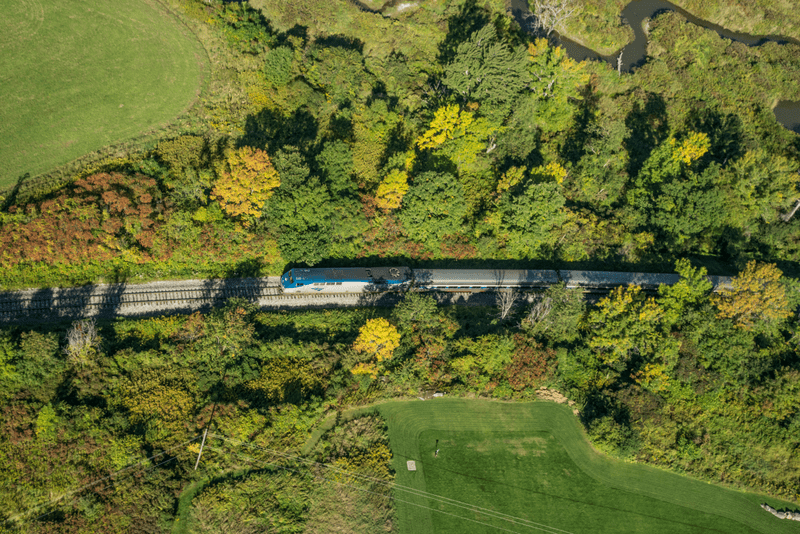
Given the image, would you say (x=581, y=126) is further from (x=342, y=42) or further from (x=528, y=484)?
(x=528, y=484)

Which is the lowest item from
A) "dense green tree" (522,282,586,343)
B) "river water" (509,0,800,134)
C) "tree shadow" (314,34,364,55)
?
"dense green tree" (522,282,586,343)

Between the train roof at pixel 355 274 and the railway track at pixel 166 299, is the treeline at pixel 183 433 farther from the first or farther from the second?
the train roof at pixel 355 274

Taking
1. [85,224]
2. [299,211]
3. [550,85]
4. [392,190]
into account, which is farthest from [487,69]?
[85,224]

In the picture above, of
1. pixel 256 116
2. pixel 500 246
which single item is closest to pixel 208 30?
pixel 256 116

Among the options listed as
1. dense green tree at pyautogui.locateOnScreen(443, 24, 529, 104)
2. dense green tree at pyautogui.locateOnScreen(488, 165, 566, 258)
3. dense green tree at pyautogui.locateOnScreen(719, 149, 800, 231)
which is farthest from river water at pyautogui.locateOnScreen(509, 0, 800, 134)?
dense green tree at pyautogui.locateOnScreen(488, 165, 566, 258)

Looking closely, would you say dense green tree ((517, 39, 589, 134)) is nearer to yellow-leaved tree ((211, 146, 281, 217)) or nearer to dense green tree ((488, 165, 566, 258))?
dense green tree ((488, 165, 566, 258))

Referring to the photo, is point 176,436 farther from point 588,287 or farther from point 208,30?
point 208,30

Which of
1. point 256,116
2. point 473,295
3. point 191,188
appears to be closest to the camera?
point 191,188
